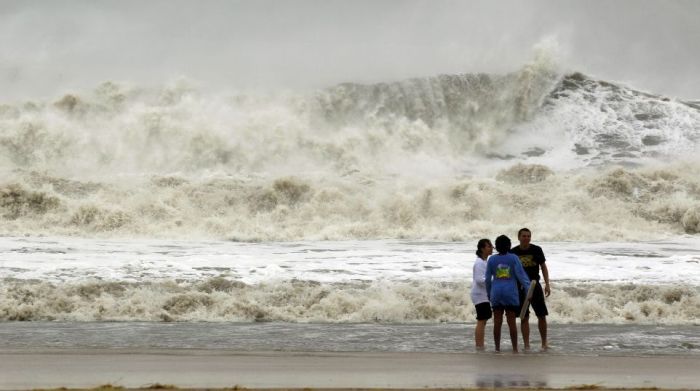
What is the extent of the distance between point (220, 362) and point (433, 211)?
51.8ft

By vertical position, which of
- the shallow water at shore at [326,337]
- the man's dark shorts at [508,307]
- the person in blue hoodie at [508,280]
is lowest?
the shallow water at shore at [326,337]

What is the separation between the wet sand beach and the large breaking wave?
39.6 feet

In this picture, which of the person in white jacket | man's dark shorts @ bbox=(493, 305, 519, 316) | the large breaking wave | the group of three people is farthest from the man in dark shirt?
the large breaking wave

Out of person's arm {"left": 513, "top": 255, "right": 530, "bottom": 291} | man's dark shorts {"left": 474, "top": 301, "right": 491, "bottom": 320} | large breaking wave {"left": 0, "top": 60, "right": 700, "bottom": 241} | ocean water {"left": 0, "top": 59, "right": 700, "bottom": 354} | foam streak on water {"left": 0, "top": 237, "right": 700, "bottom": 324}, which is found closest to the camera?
person's arm {"left": 513, "top": 255, "right": 530, "bottom": 291}

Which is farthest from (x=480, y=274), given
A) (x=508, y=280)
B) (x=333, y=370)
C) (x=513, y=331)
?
(x=333, y=370)

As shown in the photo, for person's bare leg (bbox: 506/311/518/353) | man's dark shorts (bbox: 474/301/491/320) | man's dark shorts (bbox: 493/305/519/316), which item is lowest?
person's bare leg (bbox: 506/311/518/353)

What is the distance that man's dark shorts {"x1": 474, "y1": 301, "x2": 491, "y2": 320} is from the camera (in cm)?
806

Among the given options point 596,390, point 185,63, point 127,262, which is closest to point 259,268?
point 127,262

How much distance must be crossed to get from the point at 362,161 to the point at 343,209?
5.76 m

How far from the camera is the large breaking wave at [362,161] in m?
21.0

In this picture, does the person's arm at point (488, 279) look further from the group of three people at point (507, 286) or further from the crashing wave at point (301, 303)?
the crashing wave at point (301, 303)

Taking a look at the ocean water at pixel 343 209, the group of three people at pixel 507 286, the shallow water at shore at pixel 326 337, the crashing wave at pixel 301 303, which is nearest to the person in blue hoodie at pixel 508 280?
the group of three people at pixel 507 286

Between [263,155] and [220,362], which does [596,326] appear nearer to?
[220,362]

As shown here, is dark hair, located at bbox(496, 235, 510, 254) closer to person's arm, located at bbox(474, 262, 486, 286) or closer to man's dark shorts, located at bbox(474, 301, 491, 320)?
person's arm, located at bbox(474, 262, 486, 286)
